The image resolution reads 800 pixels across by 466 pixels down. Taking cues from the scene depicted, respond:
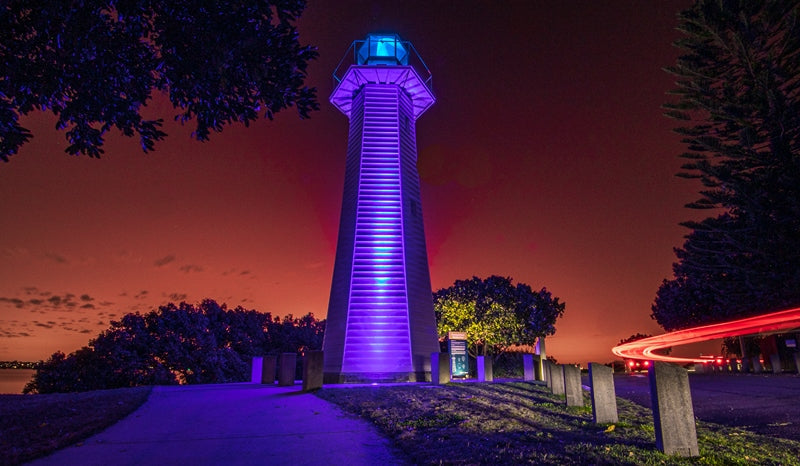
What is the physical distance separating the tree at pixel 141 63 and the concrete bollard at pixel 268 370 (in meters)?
13.1

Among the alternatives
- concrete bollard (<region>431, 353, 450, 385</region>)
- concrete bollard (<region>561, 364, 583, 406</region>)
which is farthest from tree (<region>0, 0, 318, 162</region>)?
concrete bollard (<region>431, 353, 450, 385</region>)

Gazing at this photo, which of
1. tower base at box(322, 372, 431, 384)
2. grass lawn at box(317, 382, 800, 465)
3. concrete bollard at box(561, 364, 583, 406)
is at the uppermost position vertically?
concrete bollard at box(561, 364, 583, 406)

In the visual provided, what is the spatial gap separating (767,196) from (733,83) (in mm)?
3476

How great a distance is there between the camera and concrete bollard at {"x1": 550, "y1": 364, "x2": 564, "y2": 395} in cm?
1282

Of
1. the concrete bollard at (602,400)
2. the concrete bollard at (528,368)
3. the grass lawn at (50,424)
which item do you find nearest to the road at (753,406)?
the concrete bollard at (602,400)

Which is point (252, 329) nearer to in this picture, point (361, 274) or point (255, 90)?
point (361, 274)

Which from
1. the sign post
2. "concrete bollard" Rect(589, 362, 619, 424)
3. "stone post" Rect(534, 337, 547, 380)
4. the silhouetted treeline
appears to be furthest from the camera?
the silhouetted treeline

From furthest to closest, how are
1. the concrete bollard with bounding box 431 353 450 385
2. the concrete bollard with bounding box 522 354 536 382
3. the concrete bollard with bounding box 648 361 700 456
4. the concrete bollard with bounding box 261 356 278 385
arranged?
the concrete bollard with bounding box 522 354 536 382 → the concrete bollard with bounding box 261 356 278 385 → the concrete bollard with bounding box 431 353 450 385 → the concrete bollard with bounding box 648 361 700 456

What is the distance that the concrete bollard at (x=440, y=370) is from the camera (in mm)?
17936

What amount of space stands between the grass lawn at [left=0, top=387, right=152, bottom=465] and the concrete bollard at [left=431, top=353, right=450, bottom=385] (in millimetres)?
10442

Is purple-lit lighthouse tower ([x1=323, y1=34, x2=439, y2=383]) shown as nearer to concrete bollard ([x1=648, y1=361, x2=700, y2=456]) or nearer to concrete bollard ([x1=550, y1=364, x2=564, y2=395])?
concrete bollard ([x1=550, y1=364, x2=564, y2=395])

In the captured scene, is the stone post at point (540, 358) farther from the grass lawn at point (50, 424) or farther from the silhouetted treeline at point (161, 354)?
the silhouetted treeline at point (161, 354)

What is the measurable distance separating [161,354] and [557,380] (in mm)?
28415

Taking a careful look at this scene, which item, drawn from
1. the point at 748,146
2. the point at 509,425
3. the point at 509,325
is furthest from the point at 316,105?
the point at 509,325
